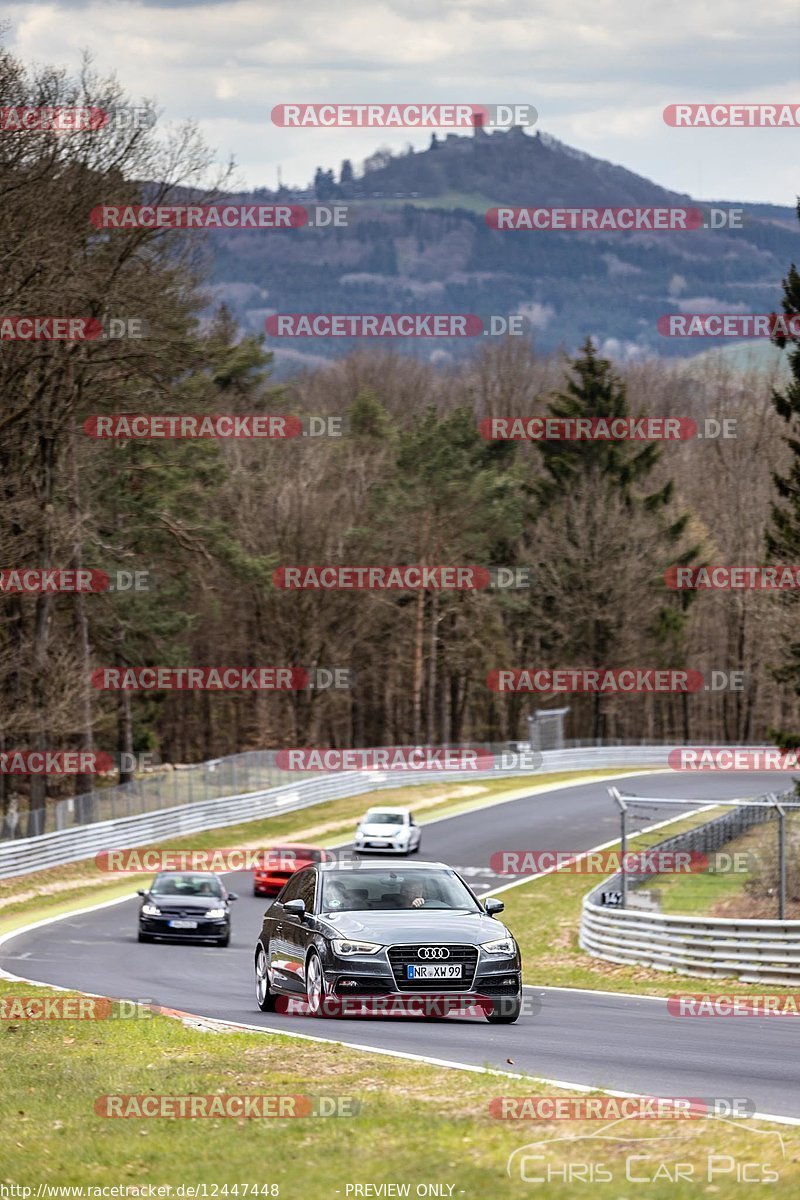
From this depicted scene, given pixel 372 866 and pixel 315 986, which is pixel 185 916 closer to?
pixel 372 866

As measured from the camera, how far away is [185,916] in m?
28.4

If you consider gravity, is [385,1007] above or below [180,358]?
below

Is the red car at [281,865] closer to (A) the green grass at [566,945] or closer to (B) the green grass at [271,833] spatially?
(B) the green grass at [271,833]

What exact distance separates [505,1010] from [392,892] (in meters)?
1.50

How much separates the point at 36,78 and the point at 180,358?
762 cm

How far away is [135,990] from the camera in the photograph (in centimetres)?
2016

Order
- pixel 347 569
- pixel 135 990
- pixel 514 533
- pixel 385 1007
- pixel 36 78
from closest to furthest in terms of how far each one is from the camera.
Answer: pixel 385 1007 < pixel 135 990 < pixel 36 78 < pixel 347 569 < pixel 514 533

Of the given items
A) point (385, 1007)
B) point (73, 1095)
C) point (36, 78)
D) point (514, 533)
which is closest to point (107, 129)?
point (36, 78)

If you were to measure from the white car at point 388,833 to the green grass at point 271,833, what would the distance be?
Result: 11.0 ft

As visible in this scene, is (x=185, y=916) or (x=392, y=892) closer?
(x=392, y=892)

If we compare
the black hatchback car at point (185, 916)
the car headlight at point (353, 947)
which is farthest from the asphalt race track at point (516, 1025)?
the car headlight at point (353, 947)

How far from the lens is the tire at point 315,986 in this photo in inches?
584

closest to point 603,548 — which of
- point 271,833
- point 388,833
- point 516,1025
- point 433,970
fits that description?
point 271,833

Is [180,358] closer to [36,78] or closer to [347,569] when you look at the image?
[36,78]
